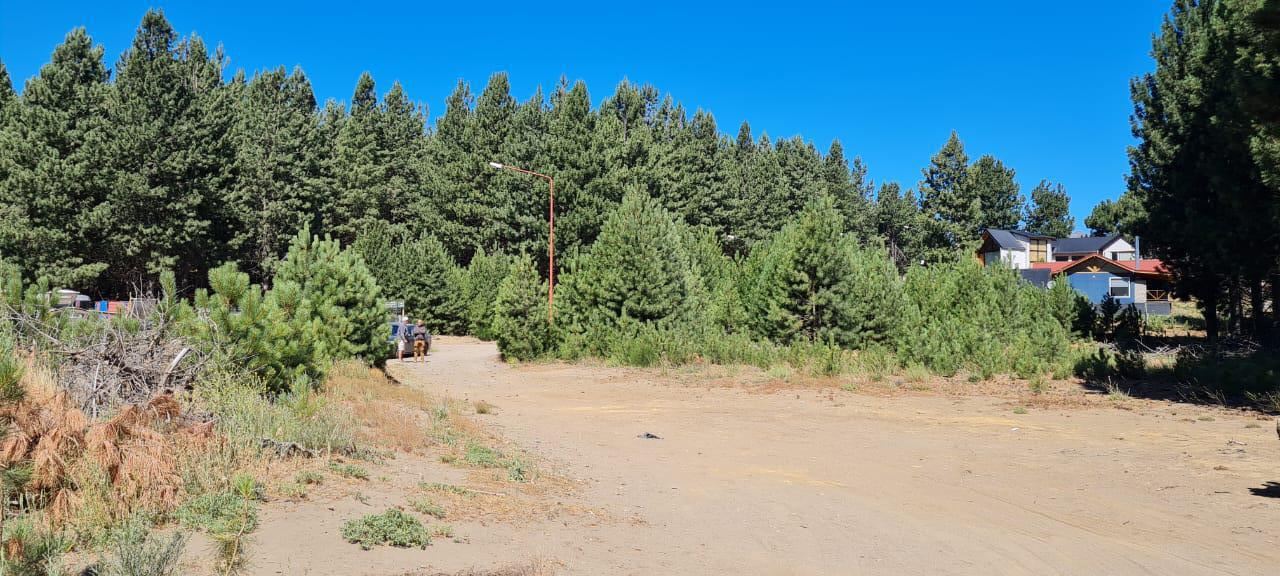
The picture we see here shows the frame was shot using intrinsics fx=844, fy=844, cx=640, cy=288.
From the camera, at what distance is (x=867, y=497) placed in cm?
898

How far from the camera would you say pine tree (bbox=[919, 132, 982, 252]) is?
72500 mm

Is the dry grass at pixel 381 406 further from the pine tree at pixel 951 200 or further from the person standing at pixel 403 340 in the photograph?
the pine tree at pixel 951 200

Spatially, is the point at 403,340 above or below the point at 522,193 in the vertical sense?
below

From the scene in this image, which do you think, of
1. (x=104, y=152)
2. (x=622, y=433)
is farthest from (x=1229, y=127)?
(x=104, y=152)

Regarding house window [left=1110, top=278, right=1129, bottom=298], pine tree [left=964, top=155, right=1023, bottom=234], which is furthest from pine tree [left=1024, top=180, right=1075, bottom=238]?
house window [left=1110, top=278, right=1129, bottom=298]

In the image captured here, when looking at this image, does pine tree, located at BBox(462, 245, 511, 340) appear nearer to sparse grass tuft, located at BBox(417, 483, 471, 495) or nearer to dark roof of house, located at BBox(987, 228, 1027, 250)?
sparse grass tuft, located at BBox(417, 483, 471, 495)

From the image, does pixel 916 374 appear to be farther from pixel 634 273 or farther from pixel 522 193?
pixel 522 193

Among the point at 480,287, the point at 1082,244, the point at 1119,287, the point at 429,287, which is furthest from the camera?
the point at 1082,244

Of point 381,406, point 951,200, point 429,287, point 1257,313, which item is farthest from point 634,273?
point 951,200

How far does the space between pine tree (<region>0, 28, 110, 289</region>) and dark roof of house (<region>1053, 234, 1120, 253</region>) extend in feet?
251

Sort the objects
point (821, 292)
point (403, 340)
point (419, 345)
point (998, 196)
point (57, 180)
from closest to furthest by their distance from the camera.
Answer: point (821, 292)
point (419, 345)
point (403, 340)
point (57, 180)
point (998, 196)

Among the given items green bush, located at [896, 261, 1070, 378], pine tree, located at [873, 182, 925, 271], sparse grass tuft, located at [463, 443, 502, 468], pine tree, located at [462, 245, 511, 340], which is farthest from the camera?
pine tree, located at [873, 182, 925, 271]

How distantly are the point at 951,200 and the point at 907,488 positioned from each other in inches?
2703

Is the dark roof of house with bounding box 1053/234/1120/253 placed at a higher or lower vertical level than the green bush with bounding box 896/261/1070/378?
higher
